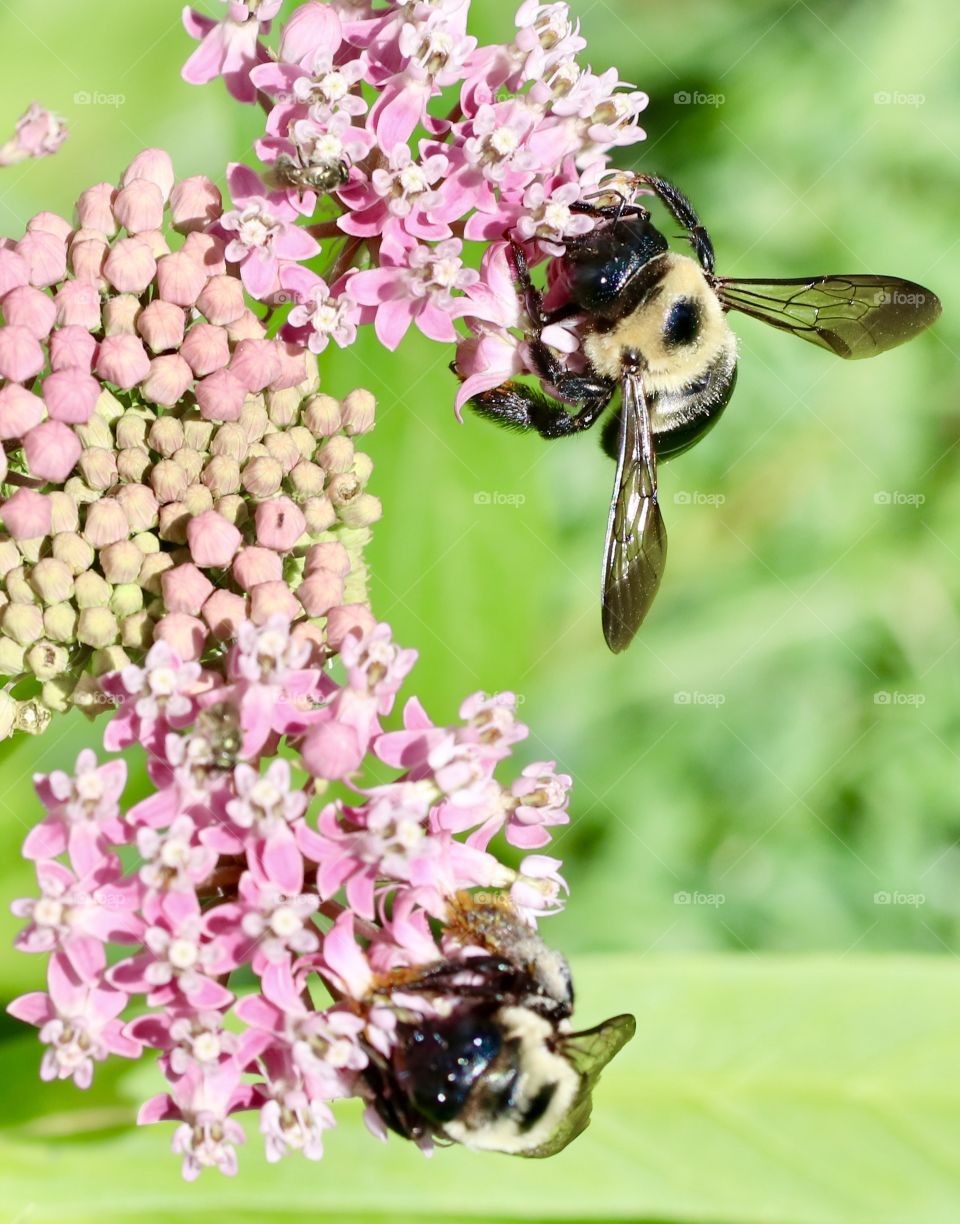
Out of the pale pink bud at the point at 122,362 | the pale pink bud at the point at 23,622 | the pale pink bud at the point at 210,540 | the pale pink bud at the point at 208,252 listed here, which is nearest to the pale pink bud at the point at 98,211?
the pale pink bud at the point at 208,252

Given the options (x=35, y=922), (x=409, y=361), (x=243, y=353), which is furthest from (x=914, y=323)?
(x=35, y=922)

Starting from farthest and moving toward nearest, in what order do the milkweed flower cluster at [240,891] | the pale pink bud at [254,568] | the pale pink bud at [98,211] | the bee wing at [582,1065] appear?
the pale pink bud at [98,211] → the pale pink bud at [254,568] → the bee wing at [582,1065] → the milkweed flower cluster at [240,891]

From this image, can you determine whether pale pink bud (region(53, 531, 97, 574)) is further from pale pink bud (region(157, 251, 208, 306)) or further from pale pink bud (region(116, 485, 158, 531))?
pale pink bud (region(157, 251, 208, 306))

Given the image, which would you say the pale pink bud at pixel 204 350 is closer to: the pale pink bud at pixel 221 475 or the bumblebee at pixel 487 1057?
the pale pink bud at pixel 221 475

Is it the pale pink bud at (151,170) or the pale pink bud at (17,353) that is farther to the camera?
the pale pink bud at (151,170)

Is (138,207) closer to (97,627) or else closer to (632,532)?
(97,627)

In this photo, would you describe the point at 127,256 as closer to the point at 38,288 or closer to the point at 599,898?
the point at 38,288

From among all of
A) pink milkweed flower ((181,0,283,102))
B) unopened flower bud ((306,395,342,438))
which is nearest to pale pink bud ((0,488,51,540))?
unopened flower bud ((306,395,342,438))
